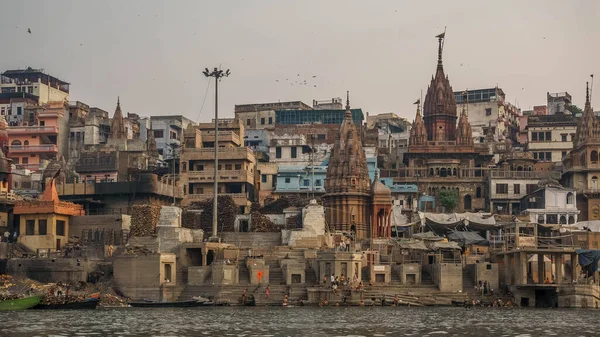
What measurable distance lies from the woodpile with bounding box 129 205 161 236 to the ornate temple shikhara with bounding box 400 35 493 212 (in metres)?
27.3

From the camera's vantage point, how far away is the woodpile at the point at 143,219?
72.9 m

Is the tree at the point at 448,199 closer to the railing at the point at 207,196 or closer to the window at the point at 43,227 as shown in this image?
the railing at the point at 207,196

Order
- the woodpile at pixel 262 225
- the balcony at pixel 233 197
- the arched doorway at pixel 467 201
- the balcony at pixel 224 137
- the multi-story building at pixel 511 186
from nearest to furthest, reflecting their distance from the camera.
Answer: the woodpile at pixel 262 225 < the balcony at pixel 233 197 < the multi-story building at pixel 511 186 < the balcony at pixel 224 137 < the arched doorway at pixel 467 201

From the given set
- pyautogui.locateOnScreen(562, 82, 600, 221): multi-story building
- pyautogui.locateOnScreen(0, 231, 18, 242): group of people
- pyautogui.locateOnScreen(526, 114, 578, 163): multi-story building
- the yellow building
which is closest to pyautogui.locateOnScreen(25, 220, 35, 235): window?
the yellow building

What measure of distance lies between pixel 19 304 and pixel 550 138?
63549 millimetres

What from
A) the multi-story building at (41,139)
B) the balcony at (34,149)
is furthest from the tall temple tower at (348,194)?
the multi-story building at (41,139)

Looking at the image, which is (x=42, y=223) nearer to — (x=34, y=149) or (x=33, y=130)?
(x=34, y=149)

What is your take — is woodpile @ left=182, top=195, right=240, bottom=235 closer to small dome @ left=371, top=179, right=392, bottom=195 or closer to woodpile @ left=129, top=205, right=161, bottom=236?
woodpile @ left=129, top=205, right=161, bottom=236

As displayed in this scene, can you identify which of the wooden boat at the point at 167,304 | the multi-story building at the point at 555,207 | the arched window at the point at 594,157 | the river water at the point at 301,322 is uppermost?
the arched window at the point at 594,157

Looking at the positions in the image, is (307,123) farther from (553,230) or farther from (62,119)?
(553,230)

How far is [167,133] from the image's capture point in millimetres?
108875

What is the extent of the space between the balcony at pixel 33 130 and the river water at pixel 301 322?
49.3 metres

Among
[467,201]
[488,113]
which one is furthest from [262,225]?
[488,113]

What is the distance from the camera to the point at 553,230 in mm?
76938
